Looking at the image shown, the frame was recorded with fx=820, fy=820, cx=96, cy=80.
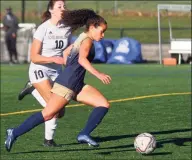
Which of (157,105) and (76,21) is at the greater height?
(76,21)

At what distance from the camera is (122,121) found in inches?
572

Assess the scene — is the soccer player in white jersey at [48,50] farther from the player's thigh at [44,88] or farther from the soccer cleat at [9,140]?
the soccer cleat at [9,140]

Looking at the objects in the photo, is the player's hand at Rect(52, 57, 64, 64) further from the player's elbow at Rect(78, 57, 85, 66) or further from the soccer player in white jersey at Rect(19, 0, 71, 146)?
the player's elbow at Rect(78, 57, 85, 66)

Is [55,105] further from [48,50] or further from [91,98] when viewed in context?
[48,50]

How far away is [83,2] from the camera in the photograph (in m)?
45.9

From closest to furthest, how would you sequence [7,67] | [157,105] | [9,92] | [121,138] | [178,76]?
[121,138]
[157,105]
[9,92]
[178,76]
[7,67]

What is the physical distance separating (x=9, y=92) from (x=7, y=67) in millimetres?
10594

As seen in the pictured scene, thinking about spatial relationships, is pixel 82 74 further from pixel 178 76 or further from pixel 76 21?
pixel 178 76

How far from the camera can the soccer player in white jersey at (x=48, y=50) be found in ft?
38.0

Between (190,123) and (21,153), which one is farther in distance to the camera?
(190,123)

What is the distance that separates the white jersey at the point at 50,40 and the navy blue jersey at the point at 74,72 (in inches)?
46.3

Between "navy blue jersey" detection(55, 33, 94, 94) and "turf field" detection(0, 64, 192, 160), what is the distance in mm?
954

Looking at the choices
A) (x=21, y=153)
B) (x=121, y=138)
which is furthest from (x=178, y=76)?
(x=21, y=153)

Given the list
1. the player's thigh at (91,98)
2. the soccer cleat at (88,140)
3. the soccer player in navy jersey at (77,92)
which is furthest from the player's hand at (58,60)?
the soccer cleat at (88,140)
